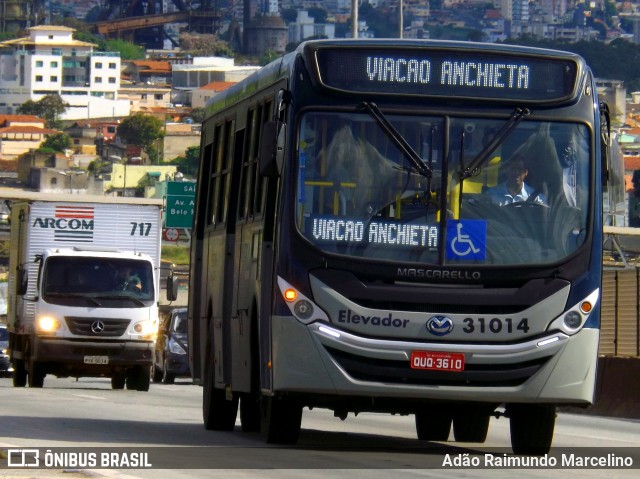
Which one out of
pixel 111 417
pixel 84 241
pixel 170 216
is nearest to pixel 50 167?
pixel 170 216

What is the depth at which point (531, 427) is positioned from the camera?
45.8 ft

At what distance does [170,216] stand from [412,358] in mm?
41526

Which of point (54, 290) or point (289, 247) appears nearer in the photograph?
point (289, 247)

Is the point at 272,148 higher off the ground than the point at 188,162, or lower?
higher

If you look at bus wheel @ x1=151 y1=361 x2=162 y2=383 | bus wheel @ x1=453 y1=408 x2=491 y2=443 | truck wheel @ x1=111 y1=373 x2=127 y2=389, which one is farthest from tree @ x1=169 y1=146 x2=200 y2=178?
bus wheel @ x1=453 y1=408 x2=491 y2=443

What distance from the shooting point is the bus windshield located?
13.2 metres

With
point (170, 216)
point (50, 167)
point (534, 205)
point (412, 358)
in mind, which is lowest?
point (50, 167)

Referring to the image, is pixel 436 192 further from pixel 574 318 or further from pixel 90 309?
pixel 90 309

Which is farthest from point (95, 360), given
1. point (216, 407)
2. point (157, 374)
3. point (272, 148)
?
point (272, 148)

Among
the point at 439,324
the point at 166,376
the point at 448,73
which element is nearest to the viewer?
the point at 439,324

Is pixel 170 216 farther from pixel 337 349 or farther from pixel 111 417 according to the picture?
pixel 337 349

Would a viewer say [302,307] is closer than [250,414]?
Yes

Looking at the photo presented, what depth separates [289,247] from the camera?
13.2 m

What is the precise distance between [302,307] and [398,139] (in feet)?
4.26
